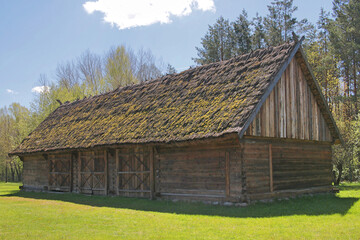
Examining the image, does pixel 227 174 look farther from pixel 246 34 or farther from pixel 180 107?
pixel 246 34

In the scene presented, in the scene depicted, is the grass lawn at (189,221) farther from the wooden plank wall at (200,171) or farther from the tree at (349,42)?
the tree at (349,42)

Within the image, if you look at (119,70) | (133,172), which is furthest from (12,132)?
(133,172)

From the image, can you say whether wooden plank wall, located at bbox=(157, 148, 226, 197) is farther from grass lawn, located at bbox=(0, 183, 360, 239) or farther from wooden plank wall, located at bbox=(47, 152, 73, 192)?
wooden plank wall, located at bbox=(47, 152, 73, 192)

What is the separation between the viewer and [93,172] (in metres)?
20.3

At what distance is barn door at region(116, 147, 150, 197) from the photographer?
17.3m

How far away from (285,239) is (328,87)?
27309mm

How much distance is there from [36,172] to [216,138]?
16.3 metres

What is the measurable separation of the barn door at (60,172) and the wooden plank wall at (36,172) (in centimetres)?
68

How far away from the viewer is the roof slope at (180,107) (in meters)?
14.4

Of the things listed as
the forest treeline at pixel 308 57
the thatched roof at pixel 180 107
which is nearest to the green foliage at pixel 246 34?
the forest treeline at pixel 308 57

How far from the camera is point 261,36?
39000 millimetres

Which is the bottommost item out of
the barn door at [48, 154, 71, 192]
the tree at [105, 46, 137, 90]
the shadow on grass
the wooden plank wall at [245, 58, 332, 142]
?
the shadow on grass

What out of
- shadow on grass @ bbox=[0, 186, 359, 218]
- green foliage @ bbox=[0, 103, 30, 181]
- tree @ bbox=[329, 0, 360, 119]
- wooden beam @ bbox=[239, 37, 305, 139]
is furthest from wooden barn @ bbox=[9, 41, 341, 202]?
green foliage @ bbox=[0, 103, 30, 181]

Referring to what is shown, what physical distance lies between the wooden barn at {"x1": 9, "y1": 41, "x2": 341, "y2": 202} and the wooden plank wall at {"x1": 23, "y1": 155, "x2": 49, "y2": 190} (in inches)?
91.9
